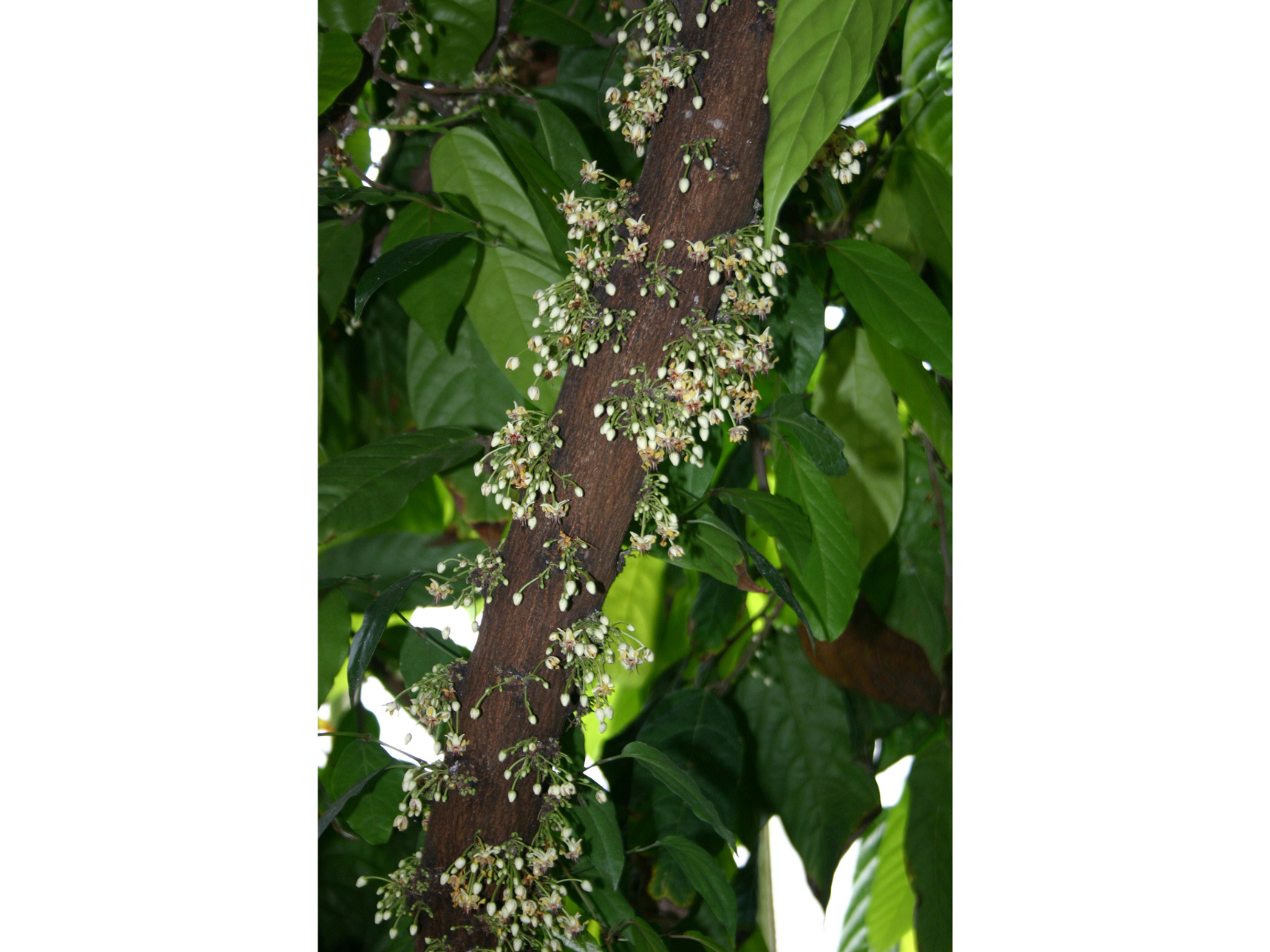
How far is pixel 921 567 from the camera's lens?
1.90 feet

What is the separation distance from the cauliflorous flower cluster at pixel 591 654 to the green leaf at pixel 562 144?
0.22 metres

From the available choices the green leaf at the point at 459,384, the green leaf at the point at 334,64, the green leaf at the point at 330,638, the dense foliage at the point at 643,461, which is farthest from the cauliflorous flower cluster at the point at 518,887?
the green leaf at the point at 334,64

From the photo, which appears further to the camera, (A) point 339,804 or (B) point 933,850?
(B) point 933,850

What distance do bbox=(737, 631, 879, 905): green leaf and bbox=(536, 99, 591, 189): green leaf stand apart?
31 cm

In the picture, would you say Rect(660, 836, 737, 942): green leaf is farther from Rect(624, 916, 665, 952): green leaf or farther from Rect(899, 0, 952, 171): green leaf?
Rect(899, 0, 952, 171): green leaf

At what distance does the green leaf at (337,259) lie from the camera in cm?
46

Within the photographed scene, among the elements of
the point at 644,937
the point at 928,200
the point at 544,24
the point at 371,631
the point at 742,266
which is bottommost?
the point at 644,937

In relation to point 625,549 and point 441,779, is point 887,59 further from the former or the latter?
point 441,779

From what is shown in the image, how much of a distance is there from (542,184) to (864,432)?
0.23 metres

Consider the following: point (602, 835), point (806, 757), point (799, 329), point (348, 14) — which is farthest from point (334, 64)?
point (806, 757)

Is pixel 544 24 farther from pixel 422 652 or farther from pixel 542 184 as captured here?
pixel 422 652

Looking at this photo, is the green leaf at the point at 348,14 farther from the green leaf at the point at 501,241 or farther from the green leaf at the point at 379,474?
the green leaf at the point at 379,474

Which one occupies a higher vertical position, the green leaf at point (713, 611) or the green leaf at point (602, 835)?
the green leaf at point (713, 611)
